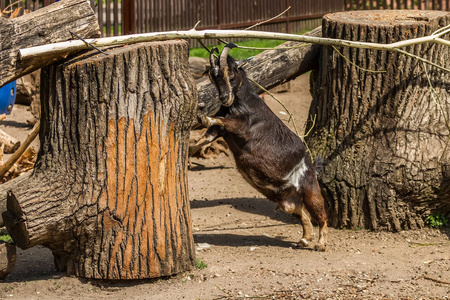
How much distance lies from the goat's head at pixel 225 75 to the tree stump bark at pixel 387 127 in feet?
3.77

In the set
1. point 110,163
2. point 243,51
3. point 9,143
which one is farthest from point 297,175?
point 243,51

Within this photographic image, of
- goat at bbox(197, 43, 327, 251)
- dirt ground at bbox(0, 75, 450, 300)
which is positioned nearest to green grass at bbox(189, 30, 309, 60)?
dirt ground at bbox(0, 75, 450, 300)

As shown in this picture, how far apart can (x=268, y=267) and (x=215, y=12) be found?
9.81m

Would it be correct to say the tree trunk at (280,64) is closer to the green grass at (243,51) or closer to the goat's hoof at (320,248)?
the goat's hoof at (320,248)

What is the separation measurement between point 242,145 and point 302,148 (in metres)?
0.62

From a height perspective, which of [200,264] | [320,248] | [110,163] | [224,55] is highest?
[224,55]

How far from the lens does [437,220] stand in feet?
20.7

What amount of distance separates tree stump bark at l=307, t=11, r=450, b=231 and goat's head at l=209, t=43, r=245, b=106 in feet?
3.77

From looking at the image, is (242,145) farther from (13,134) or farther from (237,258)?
(13,134)

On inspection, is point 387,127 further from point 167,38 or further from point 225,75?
point 167,38

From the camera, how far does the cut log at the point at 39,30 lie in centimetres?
446

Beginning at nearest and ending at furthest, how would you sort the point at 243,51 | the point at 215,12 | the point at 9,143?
the point at 9,143 → the point at 243,51 → the point at 215,12

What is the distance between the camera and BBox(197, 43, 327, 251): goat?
5645mm

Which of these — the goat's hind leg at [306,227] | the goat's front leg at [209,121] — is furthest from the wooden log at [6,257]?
the goat's hind leg at [306,227]
